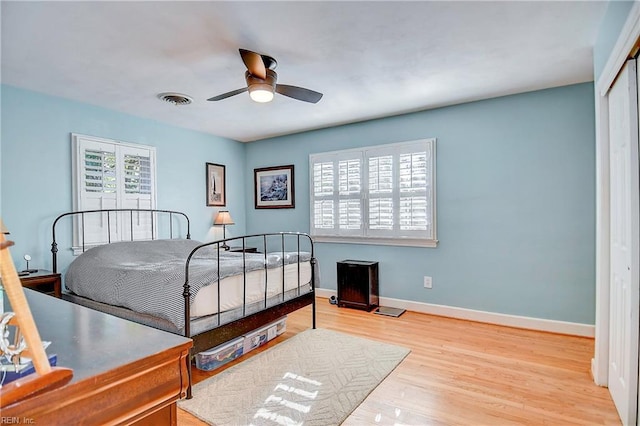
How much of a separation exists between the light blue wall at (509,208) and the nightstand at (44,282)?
130 inches

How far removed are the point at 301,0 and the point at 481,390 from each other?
2667 mm

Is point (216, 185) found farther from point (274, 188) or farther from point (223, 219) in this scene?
point (274, 188)

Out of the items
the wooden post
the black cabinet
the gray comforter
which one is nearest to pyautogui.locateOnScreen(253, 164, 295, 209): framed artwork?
the black cabinet

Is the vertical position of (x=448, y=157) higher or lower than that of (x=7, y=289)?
higher

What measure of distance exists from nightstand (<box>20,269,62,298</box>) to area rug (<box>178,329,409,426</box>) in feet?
5.80

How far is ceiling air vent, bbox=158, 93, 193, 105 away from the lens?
134 inches

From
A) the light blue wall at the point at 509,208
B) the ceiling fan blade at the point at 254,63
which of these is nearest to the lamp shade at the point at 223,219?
the light blue wall at the point at 509,208

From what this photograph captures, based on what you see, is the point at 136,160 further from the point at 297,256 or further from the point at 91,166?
the point at 297,256

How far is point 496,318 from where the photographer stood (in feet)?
12.1

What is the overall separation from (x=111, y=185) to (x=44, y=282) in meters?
1.24

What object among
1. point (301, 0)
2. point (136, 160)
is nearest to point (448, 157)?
point (301, 0)

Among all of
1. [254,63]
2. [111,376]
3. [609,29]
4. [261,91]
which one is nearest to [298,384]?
[111,376]

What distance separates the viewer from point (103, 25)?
216cm

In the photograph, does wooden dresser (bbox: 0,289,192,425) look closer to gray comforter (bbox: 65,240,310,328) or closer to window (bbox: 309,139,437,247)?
gray comforter (bbox: 65,240,310,328)
